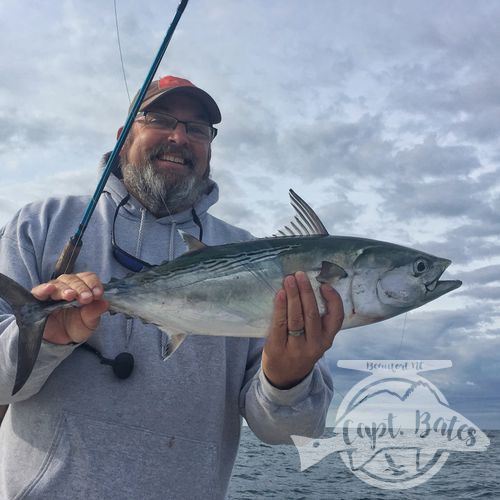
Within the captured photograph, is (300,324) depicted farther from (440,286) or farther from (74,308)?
(74,308)

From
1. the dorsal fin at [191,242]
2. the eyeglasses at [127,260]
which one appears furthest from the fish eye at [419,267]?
the eyeglasses at [127,260]

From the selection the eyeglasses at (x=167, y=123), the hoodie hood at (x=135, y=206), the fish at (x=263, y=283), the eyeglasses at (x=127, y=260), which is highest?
the eyeglasses at (x=167, y=123)

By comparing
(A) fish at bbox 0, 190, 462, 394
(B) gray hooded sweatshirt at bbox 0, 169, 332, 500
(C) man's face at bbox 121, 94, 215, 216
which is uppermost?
(C) man's face at bbox 121, 94, 215, 216

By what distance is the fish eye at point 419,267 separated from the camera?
287cm

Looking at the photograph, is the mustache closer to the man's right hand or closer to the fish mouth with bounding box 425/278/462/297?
the man's right hand

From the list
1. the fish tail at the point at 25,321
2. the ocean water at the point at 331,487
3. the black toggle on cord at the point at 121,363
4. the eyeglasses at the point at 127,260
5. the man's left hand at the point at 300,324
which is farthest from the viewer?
the ocean water at the point at 331,487

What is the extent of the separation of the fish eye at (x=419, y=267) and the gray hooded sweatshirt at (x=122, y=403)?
0.87 meters

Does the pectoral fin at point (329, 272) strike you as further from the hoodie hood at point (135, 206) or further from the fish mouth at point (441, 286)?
the hoodie hood at point (135, 206)

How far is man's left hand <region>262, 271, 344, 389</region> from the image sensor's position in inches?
106

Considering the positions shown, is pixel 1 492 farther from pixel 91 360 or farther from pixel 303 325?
pixel 303 325

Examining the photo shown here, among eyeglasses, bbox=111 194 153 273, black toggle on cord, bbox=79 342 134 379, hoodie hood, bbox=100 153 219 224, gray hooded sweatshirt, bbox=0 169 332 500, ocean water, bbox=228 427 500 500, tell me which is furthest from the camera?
ocean water, bbox=228 427 500 500

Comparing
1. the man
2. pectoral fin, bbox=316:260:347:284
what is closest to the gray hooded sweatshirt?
the man

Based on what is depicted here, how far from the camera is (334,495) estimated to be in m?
18.5

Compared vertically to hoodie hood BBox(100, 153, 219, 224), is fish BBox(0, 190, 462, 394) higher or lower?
lower
